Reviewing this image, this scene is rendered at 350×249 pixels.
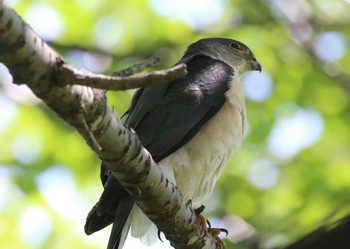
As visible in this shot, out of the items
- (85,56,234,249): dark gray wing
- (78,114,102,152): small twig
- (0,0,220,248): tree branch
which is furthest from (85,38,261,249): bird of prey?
(78,114,102,152): small twig

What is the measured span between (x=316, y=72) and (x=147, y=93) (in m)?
5.70

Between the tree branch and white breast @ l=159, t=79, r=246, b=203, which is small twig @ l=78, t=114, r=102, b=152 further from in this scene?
white breast @ l=159, t=79, r=246, b=203

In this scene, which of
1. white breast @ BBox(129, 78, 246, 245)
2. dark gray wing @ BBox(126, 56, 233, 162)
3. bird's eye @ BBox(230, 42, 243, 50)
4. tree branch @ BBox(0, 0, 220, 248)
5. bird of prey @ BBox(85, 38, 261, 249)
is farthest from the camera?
bird's eye @ BBox(230, 42, 243, 50)

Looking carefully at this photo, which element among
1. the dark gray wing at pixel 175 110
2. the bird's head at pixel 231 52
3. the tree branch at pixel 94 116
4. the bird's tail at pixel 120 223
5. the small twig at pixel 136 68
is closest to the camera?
the tree branch at pixel 94 116

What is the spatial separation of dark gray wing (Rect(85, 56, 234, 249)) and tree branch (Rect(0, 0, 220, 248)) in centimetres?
52

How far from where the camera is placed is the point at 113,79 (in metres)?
3.17

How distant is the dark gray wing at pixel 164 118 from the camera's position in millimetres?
5078

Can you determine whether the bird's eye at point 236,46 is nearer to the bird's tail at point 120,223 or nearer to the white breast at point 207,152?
the white breast at point 207,152

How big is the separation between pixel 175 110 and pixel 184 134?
196 mm

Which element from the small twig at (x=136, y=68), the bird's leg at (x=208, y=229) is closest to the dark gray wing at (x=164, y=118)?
the bird's leg at (x=208, y=229)

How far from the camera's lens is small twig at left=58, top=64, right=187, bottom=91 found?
123 inches

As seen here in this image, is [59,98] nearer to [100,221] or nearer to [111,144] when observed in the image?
[111,144]

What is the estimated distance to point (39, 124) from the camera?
10.6 meters

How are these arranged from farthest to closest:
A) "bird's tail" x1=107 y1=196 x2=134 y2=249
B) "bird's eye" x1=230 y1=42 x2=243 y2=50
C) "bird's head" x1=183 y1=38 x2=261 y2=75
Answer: "bird's eye" x1=230 y1=42 x2=243 y2=50
"bird's head" x1=183 y1=38 x2=261 y2=75
"bird's tail" x1=107 y1=196 x2=134 y2=249
